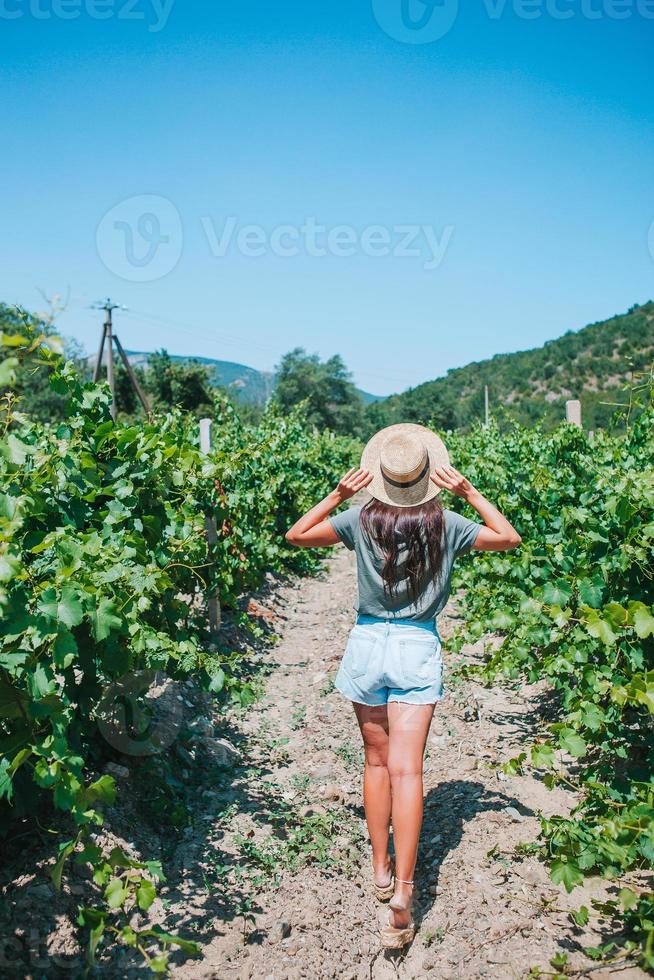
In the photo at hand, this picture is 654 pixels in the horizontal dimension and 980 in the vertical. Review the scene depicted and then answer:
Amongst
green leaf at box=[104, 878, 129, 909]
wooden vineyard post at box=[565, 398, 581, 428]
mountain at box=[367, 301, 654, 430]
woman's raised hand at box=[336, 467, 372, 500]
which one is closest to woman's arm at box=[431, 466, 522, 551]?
woman's raised hand at box=[336, 467, 372, 500]

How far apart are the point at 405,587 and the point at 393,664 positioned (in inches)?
11.0

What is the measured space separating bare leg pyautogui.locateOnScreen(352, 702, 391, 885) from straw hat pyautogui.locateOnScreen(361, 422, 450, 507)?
799mm

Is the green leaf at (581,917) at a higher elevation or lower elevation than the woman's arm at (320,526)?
lower

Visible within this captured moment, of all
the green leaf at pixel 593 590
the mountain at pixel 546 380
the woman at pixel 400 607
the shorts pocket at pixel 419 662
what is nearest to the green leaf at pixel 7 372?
the woman at pixel 400 607

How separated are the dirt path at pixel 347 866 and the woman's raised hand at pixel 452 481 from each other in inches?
58.7

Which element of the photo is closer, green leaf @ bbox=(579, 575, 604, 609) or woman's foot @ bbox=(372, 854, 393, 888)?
woman's foot @ bbox=(372, 854, 393, 888)

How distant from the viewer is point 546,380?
2071 inches

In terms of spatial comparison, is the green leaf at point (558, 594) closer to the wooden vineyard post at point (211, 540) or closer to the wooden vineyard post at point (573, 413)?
the wooden vineyard post at point (211, 540)

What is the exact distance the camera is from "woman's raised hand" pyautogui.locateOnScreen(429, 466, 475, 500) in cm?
268

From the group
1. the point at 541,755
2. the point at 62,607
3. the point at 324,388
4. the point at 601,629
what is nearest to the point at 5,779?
the point at 62,607

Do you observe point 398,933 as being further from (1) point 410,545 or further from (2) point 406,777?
(1) point 410,545

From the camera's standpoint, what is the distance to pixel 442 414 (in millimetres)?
53469

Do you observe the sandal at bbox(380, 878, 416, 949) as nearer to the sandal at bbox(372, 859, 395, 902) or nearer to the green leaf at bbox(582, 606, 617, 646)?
the sandal at bbox(372, 859, 395, 902)

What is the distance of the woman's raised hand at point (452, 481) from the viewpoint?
2.68 m
